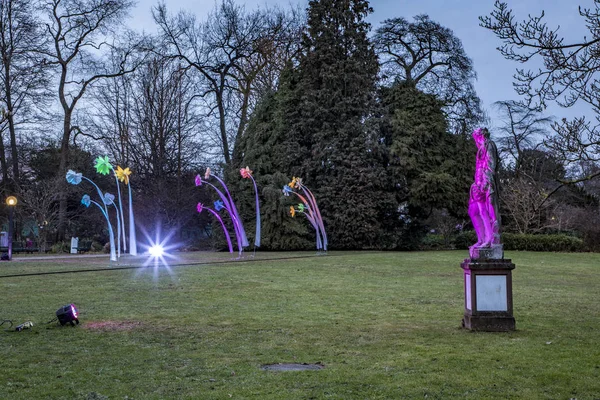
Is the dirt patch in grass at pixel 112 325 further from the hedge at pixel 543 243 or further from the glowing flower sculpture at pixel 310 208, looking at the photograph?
the hedge at pixel 543 243

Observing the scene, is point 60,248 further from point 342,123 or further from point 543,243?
point 543,243

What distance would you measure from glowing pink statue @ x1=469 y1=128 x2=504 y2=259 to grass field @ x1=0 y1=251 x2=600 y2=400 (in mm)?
1325

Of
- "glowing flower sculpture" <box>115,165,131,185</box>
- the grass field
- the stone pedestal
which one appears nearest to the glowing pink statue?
the stone pedestal

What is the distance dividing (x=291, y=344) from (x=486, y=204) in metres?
3.96

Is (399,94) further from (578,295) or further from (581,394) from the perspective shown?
(581,394)

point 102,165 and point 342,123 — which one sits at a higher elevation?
point 342,123

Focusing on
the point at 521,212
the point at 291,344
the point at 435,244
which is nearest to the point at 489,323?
the point at 291,344

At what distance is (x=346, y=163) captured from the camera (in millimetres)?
38656

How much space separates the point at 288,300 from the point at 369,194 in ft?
82.0

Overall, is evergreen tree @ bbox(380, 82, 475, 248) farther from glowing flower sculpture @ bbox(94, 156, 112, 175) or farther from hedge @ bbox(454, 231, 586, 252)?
glowing flower sculpture @ bbox(94, 156, 112, 175)

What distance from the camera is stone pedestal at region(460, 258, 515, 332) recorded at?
30.7 feet

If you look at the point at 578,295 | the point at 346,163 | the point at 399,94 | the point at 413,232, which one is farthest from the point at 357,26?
the point at 578,295

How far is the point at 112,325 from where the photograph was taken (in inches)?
389

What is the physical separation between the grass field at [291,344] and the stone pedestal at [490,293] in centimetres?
36
